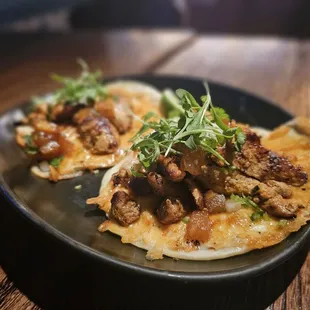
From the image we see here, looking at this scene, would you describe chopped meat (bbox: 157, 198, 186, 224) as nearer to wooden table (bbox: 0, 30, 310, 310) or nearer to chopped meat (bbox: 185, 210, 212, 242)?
chopped meat (bbox: 185, 210, 212, 242)

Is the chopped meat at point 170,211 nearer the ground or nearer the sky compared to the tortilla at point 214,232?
nearer the sky

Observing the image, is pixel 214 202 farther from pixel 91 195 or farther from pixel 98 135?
pixel 98 135

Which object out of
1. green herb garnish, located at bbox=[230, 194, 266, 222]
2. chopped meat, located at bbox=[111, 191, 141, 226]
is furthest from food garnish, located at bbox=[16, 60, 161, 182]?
green herb garnish, located at bbox=[230, 194, 266, 222]

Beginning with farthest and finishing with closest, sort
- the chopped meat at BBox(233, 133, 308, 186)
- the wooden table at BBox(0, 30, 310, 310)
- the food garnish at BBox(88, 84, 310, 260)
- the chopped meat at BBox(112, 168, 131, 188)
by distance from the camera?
the wooden table at BBox(0, 30, 310, 310), the chopped meat at BBox(112, 168, 131, 188), the chopped meat at BBox(233, 133, 308, 186), the food garnish at BBox(88, 84, 310, 260)

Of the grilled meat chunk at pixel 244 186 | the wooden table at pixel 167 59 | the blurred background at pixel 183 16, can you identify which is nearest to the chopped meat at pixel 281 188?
the grilled meat chunk at pixel 244 186

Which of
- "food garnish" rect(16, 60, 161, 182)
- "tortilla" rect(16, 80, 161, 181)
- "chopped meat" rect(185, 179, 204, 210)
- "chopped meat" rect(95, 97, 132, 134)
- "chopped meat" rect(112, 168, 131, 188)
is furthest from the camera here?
"chopped meat" rect(95, 97, 132, 134)

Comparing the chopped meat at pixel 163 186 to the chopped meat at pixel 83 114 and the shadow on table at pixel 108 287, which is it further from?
the chopped meat at pixel 83 114
